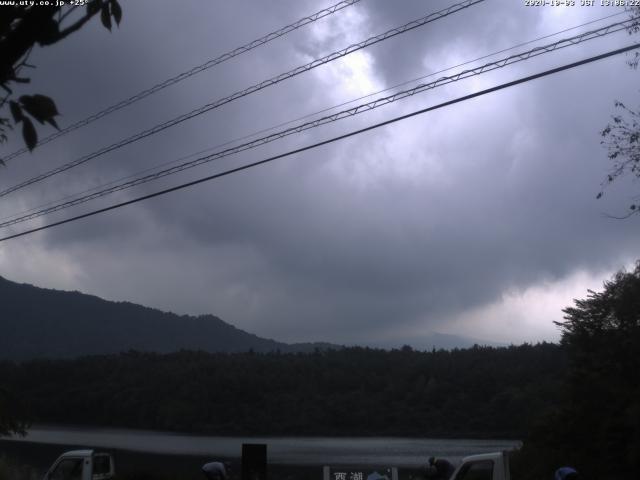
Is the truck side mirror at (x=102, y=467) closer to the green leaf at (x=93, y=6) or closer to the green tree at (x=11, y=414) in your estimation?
the green tree at (x=11, y=414)

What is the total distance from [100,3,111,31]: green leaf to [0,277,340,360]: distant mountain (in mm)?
129105

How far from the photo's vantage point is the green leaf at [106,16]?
4.75 metres

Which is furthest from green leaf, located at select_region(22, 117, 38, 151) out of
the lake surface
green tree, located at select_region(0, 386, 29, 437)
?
the lake surface

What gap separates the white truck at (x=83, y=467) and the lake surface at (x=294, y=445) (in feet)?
46.2

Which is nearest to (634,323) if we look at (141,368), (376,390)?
(376,390)

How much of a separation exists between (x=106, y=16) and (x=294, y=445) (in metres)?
48.1

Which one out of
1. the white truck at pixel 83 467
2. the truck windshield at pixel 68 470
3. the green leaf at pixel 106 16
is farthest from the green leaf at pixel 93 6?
the truck windshield at pixel 68 470

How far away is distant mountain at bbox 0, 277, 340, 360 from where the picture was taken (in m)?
135

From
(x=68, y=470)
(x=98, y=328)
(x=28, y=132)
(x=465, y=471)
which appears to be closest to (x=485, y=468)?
(x=465, y=471)

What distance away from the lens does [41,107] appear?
13.4 feet

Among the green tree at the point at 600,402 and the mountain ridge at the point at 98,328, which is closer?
the green tree at the point at 600,402

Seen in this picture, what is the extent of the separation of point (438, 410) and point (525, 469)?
27236mm

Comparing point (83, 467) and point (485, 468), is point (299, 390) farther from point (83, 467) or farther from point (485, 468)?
point (485, 468)

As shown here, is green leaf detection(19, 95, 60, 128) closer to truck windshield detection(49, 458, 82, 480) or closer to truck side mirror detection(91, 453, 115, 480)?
truck side mirror detection(91, 453, 115, 480)
